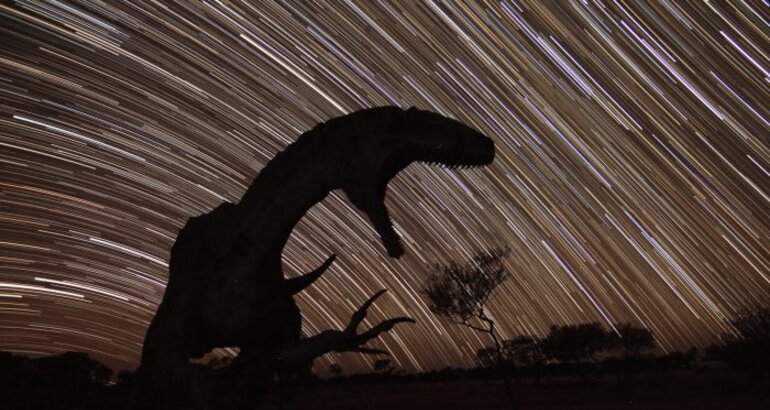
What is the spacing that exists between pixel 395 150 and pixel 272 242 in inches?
39.0

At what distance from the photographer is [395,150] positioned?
389cm

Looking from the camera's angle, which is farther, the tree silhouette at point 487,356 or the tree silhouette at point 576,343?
the tree silhouette at point 487,356

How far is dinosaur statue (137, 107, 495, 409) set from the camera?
3760 mm

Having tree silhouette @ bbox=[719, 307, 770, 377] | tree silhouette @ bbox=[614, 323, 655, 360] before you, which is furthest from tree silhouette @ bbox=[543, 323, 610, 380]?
tree silhouette @ bbox=[719, 307, 770, 377]

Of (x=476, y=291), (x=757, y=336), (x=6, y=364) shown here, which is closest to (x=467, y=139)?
(x=6, y=364)

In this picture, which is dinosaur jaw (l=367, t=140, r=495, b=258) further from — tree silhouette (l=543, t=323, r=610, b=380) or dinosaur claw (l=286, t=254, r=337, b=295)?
tree silhouette (l=543, t=323, r=610, b=380)

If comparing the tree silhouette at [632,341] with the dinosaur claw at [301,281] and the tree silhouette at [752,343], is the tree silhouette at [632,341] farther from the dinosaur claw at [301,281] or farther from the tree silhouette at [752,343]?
the dinosaur claw at [301,281]

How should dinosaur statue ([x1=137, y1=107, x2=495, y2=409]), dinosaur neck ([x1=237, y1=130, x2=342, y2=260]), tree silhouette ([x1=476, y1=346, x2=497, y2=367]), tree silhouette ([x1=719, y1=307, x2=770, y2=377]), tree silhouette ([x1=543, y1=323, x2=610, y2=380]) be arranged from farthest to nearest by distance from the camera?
tree silhouette ([x1=476, y1=346, x2=497, y2=367])
tree silhouette ([x1=543, y1=323, x2=610, y2=380])
tree silhouette ([x1=719, y1=307, x2=770, y2=377])
dinosaur neck ([x1=237, y1=130, x2=342, y2=260])
dinosaur statue ([x1=137, y1=107, x2=495, y2=409])

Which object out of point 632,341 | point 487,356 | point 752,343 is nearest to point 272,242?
point 752,343

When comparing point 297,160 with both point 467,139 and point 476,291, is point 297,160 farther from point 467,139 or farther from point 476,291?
point 476,291

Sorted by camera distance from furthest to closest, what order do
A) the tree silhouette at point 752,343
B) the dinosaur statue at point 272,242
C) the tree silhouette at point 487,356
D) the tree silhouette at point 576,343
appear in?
the tree silhouette at point 487,356 < the tree silhouette at point 576,343 < the tree silhouette at point 752,343 < the dinosaur statue at point 272,242

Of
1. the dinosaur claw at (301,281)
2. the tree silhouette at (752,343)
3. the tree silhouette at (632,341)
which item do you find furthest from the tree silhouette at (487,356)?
the dinosaur claw at (301,281)

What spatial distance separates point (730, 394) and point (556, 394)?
34.0 feet

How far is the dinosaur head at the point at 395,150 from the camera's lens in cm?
377
